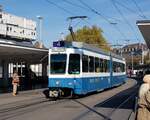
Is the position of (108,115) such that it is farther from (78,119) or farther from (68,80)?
(68,80)

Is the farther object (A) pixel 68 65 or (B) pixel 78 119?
(A) pixel 68 65

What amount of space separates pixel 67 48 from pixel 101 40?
2344 inches

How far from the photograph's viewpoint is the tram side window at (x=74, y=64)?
1046 inches

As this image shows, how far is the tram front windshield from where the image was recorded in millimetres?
26561

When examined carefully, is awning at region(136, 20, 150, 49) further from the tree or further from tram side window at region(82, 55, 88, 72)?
the tree

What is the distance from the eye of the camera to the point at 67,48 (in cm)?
2653

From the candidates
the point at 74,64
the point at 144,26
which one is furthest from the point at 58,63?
the point at 144,26

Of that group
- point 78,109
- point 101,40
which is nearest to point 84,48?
point 78,109

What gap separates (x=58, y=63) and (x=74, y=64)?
95 centimetres

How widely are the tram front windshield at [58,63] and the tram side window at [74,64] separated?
0.35 m

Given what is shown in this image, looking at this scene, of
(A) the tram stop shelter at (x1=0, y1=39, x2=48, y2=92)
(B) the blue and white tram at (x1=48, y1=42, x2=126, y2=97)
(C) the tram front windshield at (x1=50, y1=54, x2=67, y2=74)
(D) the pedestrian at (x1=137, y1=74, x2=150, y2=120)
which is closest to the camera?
(D) the pedestrian at (x1=137, y1=74, x2=150, y2=120)

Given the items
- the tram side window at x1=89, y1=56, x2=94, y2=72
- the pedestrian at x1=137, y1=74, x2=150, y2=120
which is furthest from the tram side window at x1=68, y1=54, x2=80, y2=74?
the pedestrian at x1=137, y1=74, x2=150, y2=120

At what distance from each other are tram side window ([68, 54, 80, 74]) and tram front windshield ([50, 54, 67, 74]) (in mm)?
349

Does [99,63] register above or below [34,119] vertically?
above
